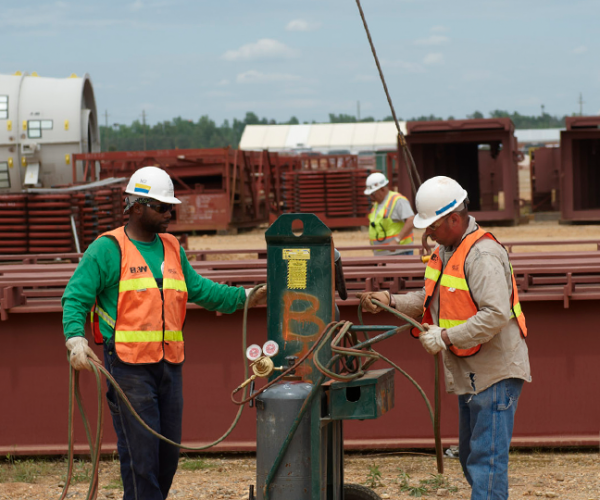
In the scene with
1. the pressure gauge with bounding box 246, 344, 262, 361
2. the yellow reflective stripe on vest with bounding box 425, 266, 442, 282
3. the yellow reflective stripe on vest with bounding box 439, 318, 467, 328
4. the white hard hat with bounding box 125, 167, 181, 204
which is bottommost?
the pressure gauge with bounding box 246, 344, 262, 361

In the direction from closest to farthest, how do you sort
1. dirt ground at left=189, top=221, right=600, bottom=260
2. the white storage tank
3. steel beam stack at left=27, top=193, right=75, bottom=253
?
steel beam stack at left=27, top=193, right=75, bottom=253 < the white storage tank < dirt ground at left=189, top=221, right=600, bottom=260

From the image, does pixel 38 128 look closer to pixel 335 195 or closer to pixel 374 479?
pixel 335 195

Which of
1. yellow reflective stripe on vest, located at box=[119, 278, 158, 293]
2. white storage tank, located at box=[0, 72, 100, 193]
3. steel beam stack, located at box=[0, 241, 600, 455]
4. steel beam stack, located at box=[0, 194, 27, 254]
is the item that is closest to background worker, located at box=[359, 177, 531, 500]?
yellow reflective stripe on vest, located at box=[119, 278, 158, 293]

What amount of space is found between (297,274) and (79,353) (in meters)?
1.07

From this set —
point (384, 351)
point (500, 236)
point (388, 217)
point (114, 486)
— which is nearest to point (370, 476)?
point (384, 351)

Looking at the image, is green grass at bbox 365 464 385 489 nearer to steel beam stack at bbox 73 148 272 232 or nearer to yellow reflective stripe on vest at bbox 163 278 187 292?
yellow reflective stripe on vest at bbox 163 278 187 292

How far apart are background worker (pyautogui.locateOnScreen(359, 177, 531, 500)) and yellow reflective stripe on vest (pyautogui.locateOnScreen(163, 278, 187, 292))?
126cm

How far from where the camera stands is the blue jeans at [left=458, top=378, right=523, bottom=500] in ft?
12.2

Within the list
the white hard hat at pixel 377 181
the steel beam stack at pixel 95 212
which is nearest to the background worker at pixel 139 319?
the white hard hat at pixel 377 181

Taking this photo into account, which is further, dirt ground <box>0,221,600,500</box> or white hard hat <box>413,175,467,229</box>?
dirt ground <box>0,221,600,500</box>

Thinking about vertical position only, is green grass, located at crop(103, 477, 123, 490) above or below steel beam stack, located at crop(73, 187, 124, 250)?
below

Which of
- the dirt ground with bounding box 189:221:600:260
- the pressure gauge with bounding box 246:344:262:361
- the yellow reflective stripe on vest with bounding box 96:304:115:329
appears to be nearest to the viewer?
the pressure gauge with bounding box 246:344:262:361

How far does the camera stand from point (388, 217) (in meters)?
8.81

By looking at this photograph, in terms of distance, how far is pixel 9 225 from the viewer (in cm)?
1259
